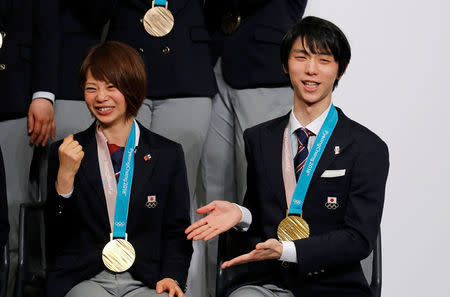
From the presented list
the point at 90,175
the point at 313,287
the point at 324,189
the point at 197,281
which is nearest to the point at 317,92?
the point at 324,189

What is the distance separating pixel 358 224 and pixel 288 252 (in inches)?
9.2

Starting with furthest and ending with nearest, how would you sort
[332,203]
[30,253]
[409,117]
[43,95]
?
[409,117] < [43,95] < [30,253] < [332,203]

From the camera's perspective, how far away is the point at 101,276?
224 centimetres

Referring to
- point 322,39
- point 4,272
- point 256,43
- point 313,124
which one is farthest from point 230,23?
point 4,272

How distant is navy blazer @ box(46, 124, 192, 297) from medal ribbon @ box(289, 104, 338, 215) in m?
0.40

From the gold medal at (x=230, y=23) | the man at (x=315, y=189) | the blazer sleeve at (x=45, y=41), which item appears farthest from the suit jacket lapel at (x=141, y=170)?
the gold medal at (x=230, y=23)

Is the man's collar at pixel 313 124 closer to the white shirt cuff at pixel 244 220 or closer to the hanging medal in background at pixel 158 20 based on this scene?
the white shirt cuff at pixel 244 220

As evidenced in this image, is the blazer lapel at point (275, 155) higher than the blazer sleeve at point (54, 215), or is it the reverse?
the blazer lapel at point (275, 155)

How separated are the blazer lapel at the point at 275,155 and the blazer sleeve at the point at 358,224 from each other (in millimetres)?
182

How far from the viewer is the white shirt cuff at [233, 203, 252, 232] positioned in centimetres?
220

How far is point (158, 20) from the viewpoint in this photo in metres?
2.70

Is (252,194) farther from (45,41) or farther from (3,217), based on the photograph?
(45,41)

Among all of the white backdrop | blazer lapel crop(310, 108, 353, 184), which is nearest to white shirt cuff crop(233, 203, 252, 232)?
blazer lapel crop(310, 108, 353, 184)

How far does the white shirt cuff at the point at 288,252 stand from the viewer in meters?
2.06
